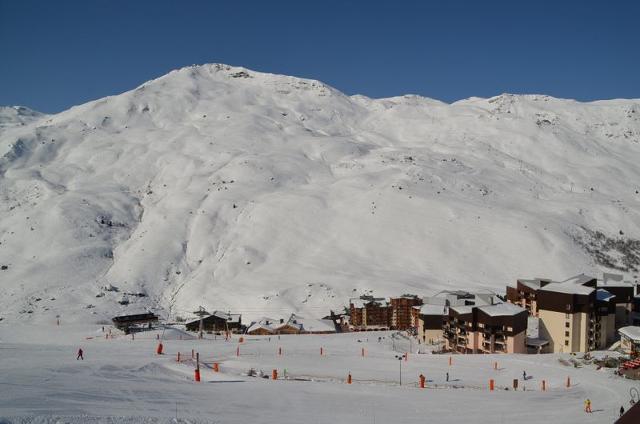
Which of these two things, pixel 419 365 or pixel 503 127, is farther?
pixel 503 127

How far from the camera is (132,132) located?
579ft

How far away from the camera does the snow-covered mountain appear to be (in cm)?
8819

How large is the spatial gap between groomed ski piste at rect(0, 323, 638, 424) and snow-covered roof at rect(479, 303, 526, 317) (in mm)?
6237

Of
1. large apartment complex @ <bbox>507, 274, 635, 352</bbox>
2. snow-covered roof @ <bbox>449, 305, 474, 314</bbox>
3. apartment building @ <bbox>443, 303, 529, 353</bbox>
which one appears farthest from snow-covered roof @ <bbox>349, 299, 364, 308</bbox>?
large apartment complex @ <bbox>507, 274, 635, 352</bbox>

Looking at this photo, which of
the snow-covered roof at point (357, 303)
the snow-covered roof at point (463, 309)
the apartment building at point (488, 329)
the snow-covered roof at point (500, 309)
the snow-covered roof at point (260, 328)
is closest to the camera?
the apartment building at point (488, 329)

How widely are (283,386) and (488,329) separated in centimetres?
3062

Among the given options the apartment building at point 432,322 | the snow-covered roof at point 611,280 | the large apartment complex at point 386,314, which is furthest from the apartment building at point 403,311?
the snow-covered roof at point 611,280

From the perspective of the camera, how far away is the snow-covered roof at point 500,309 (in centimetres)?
5500

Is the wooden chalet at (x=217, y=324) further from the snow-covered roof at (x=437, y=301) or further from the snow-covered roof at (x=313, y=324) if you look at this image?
the snow-covered roof at (x=437, y=301)

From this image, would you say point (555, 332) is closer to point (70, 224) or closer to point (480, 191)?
point (480, 191)

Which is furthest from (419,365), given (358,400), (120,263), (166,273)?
(120,263)

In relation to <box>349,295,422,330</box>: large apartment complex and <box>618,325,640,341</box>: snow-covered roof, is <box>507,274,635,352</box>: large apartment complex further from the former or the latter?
<box>349,295,422,330</box>: large apartment complex

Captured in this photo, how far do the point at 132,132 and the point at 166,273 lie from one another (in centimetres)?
9632

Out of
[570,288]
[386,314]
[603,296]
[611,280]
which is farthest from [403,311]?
[611,280]
